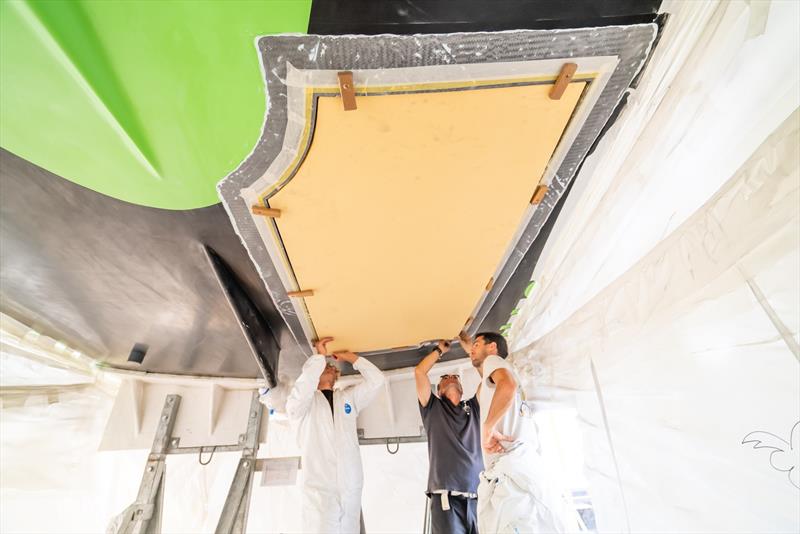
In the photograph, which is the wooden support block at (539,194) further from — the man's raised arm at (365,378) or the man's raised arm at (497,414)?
the man's raised arm at (365,378)

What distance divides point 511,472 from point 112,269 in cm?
171

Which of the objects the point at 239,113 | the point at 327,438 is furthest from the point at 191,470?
the point at 239,113

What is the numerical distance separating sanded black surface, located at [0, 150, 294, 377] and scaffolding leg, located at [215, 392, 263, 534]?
0.98m

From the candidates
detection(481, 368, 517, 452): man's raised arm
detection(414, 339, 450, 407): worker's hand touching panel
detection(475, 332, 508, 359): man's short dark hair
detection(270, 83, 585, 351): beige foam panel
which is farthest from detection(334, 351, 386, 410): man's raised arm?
detection(481, 368, 517, 452): man's raised arm

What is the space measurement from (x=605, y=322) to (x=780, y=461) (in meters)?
0.49

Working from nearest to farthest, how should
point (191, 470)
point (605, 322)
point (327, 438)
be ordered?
point (605, 322) → point (327, 438) → point (191, 470)

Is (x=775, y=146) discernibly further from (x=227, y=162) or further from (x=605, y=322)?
(x=227, y=162)

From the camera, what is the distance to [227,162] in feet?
2.85

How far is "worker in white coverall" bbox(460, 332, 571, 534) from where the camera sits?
106cm

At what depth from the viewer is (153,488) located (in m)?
2.49

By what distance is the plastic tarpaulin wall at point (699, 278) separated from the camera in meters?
0.61

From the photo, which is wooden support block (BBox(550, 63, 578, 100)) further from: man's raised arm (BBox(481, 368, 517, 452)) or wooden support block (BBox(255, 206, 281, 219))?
man's raised arm (BBox(481, 368, 517, 452))

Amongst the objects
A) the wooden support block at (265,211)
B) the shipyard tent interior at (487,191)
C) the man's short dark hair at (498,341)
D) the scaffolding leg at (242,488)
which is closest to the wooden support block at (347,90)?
the shipyard tent interior at (487,191)

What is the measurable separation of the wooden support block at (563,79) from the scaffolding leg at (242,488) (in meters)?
3.01
